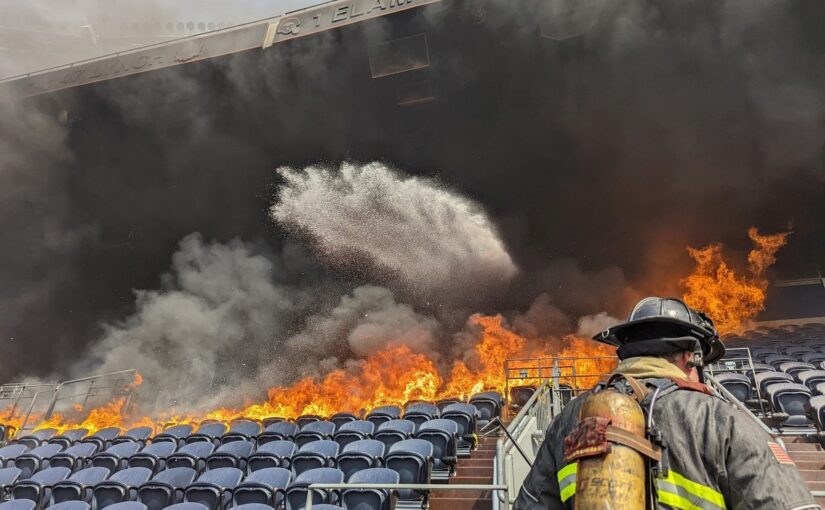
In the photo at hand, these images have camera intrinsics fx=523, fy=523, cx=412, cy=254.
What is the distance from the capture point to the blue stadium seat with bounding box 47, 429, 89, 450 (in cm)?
915

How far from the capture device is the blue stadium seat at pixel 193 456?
7355 millimetres

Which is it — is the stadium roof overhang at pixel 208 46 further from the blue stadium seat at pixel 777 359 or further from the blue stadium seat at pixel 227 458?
the blue stadium seat at pixel 777 359

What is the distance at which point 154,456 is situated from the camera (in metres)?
7.68

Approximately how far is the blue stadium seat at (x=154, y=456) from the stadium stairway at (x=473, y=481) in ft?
14.0

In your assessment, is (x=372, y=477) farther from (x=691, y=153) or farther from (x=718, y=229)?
(x=718, y=229)

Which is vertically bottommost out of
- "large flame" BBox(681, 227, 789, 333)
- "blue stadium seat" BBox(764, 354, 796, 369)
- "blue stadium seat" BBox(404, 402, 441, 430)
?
"blue stadium seat" BBox(404, 402, 441, 430)

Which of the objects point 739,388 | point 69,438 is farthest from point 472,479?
point 69,438

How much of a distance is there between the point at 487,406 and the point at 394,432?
312 cm

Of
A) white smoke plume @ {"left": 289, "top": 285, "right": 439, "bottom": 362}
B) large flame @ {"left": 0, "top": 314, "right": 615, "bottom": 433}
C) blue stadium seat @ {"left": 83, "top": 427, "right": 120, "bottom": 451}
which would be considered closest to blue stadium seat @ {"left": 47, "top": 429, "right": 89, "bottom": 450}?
blue stadium seat @ {"left": 83, "top": 427, "right": 120, "bottom": 451}

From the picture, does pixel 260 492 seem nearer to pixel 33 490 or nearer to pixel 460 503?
pixel 460 503

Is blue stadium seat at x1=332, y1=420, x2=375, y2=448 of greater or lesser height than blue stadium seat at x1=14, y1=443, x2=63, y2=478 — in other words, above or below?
above

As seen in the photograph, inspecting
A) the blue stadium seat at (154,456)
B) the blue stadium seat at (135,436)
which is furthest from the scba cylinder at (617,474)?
the blue stadium seat at (135,436)

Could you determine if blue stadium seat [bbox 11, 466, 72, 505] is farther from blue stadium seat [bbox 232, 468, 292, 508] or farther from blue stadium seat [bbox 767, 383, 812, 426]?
blue stadium seat [bbox 767, 383, 812, 426]

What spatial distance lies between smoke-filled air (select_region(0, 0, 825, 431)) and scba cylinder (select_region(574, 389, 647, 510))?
47.8ft
